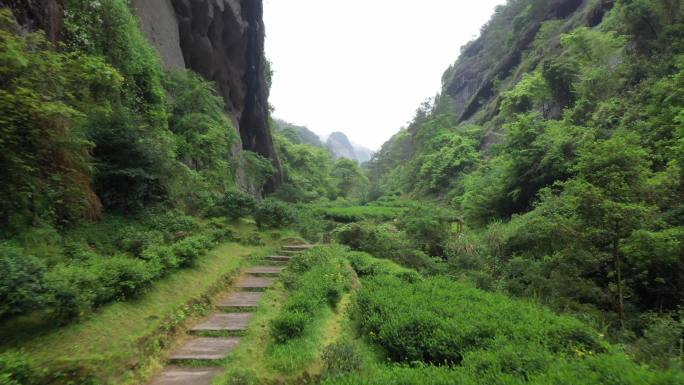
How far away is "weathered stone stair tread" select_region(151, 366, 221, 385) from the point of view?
4289 mm

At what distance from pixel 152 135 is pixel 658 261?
13.0 meters

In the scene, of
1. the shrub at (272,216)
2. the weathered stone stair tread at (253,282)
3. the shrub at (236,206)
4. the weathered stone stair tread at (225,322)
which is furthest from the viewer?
the shrub at (272,216)

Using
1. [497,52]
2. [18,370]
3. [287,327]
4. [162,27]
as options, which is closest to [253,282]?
[287,327]

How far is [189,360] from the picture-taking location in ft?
15.6

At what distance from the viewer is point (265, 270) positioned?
9062mm

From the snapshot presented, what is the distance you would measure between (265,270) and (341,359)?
491 centimetres

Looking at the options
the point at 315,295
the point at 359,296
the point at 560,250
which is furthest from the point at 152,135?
the point at 560,250

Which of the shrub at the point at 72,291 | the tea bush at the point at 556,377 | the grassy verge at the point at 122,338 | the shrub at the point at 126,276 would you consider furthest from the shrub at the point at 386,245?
the shrub at the point at 72,291

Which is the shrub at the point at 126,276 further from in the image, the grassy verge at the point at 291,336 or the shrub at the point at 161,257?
the grassy verge at the point at 291,336

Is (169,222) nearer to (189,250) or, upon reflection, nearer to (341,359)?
(189,250)

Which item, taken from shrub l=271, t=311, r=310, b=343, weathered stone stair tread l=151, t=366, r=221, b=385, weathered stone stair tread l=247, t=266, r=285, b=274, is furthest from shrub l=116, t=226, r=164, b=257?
shrub l=271, t=311, r=310, b=343

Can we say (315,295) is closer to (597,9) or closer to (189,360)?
(189,360)

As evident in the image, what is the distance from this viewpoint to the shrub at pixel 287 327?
17.3 feet

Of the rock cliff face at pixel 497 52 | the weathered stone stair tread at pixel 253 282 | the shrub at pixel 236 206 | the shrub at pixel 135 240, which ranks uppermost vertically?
the rock cliff face at pixel 497 52
